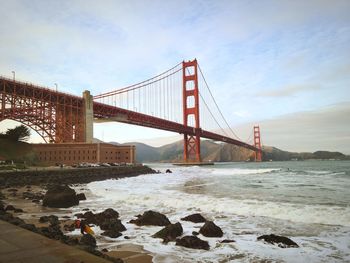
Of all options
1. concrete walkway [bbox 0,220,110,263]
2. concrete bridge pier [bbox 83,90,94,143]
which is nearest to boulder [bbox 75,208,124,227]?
concrete walkway [bbox 0,220,110,263]

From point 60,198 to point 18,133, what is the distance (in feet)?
131

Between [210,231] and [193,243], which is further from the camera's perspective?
[210,231]

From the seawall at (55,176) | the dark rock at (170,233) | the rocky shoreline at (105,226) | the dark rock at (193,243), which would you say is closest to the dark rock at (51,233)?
the rocky shoreline at (105,226)

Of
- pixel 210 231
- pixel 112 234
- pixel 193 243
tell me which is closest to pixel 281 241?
pixel 210 231

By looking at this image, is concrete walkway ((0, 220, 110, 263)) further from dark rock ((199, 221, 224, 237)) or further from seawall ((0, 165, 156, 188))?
seawall ((0, 165, 156, 188))

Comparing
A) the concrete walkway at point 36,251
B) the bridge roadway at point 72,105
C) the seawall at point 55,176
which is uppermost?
the bridge roadway at point 72,105

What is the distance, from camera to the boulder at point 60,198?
568 inches

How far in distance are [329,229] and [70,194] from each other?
36.5 ft

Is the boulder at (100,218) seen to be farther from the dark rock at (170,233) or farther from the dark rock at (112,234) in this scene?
the dark rock at (170,233)

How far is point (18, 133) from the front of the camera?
49.3 metres

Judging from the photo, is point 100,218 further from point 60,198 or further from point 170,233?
point 60,198

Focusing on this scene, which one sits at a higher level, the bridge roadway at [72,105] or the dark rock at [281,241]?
the bridge roadway at [72,105]

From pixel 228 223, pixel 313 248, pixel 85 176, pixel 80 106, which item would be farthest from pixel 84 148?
pixel 313 248

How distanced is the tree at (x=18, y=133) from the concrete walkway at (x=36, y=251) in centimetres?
4788
